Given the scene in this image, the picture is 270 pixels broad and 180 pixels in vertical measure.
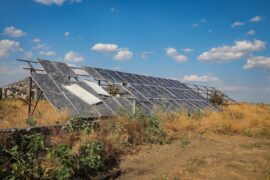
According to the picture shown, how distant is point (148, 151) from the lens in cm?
884

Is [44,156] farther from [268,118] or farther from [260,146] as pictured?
[268,118]

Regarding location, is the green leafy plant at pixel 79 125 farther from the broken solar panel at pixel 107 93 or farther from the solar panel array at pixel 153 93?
the solar panel array at pixel 153 93

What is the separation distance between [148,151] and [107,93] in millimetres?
4980

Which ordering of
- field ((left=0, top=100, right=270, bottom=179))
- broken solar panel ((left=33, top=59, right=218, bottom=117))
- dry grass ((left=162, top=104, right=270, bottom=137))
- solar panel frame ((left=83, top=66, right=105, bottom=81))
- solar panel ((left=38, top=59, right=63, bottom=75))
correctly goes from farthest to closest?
solar panel frame ((left=83, top=66, right=105, bottom=81)) < solar panel ((left=38, top=59, right=63, bottom=75)) < dry grass ((left=162, top=104, right=270, bottom=137)) < broken solar panel ((left=33, top=59, right=218, bottom=117)) < field ((left=0, top=100, right=270, bottom=179))

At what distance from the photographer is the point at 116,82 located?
572 inches

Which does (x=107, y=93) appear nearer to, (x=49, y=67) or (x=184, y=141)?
(x=49, y=67)

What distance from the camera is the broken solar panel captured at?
11.1 metres

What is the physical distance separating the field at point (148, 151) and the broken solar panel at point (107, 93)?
109 cm

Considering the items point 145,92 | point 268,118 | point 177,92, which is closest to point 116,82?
point 145,92

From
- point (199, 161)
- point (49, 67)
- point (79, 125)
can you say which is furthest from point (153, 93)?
point (199, 161)

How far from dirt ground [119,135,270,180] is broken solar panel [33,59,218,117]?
315cm

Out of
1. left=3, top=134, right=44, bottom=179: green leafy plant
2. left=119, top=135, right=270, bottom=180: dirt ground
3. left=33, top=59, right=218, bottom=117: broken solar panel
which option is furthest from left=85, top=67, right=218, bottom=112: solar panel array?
left=3, top=134, right=44, bottom=179: green leafy plant

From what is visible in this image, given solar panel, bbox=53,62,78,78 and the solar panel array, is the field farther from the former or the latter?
solar panel, bbox=53,62,78,78

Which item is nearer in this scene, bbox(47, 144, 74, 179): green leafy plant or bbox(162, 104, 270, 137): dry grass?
bbox(47, 144, 74, 179): green leafy plant
